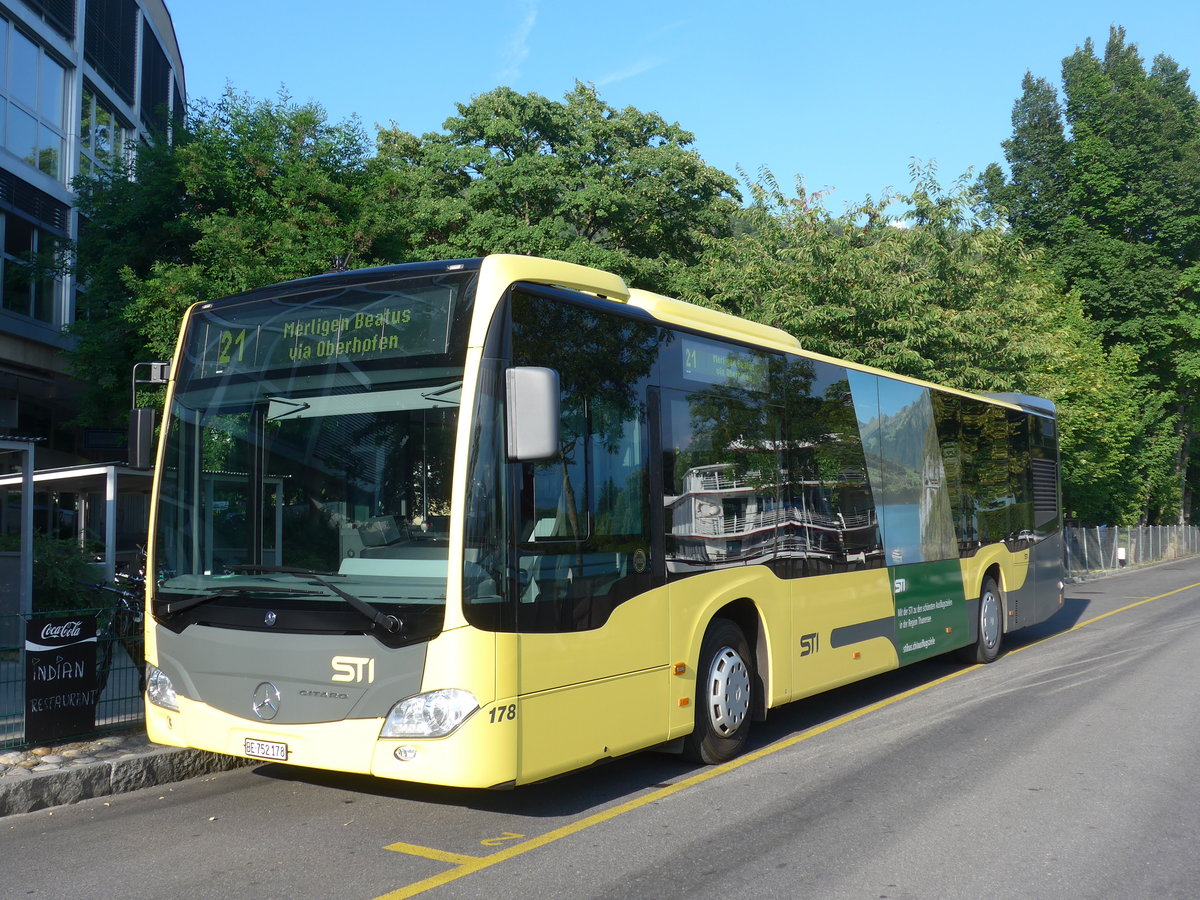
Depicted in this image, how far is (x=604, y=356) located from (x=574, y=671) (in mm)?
1942

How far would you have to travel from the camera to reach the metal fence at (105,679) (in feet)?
25.1

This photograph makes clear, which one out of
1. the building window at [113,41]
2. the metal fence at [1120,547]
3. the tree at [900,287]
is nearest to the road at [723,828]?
the tree at [900,287]

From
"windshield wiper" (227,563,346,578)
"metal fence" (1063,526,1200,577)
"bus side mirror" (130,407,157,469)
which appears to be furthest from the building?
"metal fence" (1063,526,1200,577)

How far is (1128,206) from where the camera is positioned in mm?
44188

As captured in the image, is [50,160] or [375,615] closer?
[375,615]

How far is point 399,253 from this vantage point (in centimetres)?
2002

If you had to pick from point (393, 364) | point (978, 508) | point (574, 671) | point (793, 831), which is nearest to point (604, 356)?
point (393, 364)

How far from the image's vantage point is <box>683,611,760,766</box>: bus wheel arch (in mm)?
7574

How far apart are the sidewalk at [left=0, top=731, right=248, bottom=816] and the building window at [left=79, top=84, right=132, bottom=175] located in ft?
73.8

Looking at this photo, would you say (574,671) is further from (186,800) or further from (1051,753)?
(1051,753)

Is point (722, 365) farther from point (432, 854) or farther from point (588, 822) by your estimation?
point (432, 854)

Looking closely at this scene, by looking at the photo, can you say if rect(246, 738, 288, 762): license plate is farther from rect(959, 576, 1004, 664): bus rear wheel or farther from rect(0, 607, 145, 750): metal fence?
rect(959, 576, 1004, 664): bus rear wheel

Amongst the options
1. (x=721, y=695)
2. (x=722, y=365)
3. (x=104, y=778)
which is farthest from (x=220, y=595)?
(x=722, y=365)

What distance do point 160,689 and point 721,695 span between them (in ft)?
12.2
